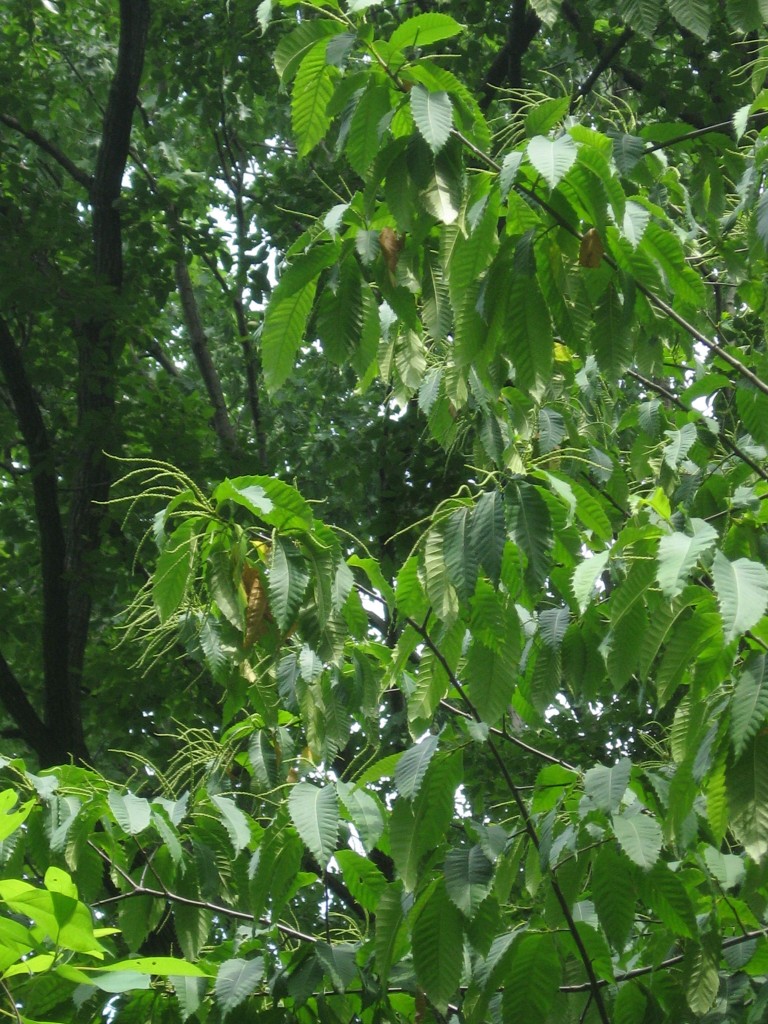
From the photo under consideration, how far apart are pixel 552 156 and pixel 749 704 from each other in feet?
2.46

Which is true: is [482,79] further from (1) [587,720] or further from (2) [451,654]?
(2) [451,654]

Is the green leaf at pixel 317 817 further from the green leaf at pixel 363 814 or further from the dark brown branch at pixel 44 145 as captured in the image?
the dark brown branch at pixel 44 145

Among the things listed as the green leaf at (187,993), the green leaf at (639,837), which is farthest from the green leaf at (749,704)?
the green leaf at (187,993)

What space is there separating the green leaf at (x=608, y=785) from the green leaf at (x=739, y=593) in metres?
0.47

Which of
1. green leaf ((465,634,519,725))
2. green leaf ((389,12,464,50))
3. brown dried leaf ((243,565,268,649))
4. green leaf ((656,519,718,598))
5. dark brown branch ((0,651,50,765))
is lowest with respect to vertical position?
dark brown branch ((0,651,50,765))

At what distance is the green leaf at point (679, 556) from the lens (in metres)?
1.40

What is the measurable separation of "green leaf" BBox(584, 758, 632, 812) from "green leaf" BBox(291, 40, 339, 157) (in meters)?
1.03

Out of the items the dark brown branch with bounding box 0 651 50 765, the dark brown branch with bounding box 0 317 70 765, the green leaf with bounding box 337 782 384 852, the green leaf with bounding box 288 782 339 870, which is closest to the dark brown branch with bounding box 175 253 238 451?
the dark brown branch with bounding box 0 317 70 765

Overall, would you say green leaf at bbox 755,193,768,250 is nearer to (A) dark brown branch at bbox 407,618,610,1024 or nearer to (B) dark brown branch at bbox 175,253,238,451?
(A) dark brown branch at bbox 407,618,610,1024

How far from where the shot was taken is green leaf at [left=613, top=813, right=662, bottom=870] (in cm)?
175

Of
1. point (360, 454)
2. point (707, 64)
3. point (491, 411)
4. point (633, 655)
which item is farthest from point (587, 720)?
point (633, 655)

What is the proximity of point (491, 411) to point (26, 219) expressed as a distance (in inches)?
181

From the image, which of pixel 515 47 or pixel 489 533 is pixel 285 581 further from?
pixel 515 47

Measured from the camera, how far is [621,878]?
184 centimetres
